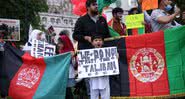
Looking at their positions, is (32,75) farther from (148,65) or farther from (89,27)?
(148,65)

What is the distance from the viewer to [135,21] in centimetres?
888

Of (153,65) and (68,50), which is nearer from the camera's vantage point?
(153,65)

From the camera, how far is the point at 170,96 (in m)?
6.85

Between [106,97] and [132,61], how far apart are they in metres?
0.85

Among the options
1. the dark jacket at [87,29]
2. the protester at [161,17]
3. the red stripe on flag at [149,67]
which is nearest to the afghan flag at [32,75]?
the dark jacket at [87,29]

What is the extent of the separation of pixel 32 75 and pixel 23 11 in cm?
1807

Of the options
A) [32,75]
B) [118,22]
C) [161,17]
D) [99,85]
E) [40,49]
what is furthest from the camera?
[118,22]

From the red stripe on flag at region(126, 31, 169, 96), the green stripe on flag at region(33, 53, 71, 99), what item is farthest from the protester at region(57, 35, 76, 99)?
the red stripe on flag at region(126, 31, 169, 96)

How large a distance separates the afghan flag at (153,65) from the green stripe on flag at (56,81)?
87cm

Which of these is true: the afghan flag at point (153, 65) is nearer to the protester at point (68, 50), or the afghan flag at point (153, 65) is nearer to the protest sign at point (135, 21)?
the protester at point (68, 50)

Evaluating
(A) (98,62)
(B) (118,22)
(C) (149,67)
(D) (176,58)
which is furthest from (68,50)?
(D) (176,58)

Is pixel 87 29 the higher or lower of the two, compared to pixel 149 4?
lower

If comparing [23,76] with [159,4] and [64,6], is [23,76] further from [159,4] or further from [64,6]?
[64,6]

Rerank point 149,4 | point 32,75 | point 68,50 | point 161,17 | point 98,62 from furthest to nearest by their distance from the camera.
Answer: point 149,4, point 68,50, point 32,75, point 161,17, point 98,62
